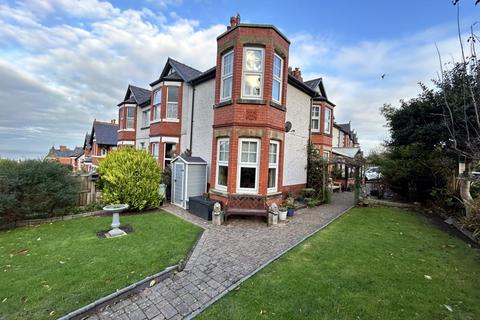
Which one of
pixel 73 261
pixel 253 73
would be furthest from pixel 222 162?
pixel 73 261

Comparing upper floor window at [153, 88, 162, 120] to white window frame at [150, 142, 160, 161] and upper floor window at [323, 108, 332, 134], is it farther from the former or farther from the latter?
upper floor window at [323, 108, 332, 134]

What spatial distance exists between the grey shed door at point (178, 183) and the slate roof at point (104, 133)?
22.2 metres

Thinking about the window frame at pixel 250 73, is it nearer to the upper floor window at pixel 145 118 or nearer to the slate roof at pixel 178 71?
the slate roof at pixel 178 71

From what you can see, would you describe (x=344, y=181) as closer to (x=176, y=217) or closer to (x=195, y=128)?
(x=195, y=128)

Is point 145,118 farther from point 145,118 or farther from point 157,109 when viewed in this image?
point 157,109

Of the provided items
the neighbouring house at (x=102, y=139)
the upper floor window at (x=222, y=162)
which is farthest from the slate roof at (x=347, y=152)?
the neighbouring house at (x=102, y=139)

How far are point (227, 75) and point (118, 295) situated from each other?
28.0 feet

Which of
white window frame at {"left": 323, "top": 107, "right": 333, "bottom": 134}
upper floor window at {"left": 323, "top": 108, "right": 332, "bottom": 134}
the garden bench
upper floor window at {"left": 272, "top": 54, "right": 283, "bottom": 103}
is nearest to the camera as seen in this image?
the garden bench

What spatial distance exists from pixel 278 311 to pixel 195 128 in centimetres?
1046

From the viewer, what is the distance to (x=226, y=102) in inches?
355

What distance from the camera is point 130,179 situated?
9.22 meters

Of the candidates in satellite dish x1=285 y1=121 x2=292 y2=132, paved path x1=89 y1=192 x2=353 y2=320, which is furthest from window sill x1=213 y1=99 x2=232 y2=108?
paved path x1=89 y1=192 x2=353 y2=320

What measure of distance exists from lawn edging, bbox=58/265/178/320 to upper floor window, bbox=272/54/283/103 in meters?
7.69

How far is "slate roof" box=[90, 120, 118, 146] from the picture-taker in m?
28.2
